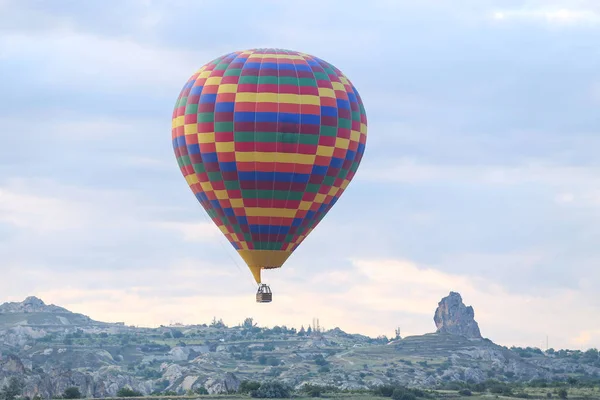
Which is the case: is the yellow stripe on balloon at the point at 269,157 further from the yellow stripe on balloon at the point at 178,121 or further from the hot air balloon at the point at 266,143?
the yellow stripe on balloon at the point at 178,121

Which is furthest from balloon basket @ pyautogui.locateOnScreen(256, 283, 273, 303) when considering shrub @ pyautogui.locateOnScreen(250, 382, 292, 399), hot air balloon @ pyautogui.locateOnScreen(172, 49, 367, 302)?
shrub @ pyautogui.locateOnScreen(250, 382, 292, 399)

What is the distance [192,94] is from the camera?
12088 cm

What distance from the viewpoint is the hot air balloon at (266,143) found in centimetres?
11631

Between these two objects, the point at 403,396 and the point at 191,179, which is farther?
the point at 403,396

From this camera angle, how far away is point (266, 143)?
380 ft

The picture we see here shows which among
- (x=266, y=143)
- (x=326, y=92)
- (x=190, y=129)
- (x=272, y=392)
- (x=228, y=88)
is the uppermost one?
(x=326, y=92)

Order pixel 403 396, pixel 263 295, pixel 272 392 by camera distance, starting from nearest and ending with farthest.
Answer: pixel 263 295
pixel 272 392
pixel 403 396

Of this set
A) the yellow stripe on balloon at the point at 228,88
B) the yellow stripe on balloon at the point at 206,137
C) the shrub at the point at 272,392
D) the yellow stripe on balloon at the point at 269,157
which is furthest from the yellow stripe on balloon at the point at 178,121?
the shrub at the point at 272,392

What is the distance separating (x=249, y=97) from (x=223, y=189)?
9.09 m

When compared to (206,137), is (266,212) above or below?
below

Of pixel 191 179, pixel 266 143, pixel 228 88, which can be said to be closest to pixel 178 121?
pixel 191 179

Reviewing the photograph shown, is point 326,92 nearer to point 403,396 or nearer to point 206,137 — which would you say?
point 206,137

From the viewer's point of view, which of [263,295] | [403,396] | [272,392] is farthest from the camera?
[403,396]

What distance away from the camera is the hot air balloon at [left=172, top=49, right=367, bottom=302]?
116 m
